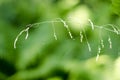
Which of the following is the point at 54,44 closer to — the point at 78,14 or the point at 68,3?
the point at 78,14

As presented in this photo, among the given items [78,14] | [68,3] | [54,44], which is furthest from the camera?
[68,3]

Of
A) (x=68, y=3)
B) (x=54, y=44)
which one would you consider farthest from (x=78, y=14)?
(x=54, y=44)

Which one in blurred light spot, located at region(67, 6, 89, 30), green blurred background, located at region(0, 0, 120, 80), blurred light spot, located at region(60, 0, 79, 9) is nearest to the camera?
green blurred background, located at region(0, 0, 120, 80)

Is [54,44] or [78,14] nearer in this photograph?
[54,44]

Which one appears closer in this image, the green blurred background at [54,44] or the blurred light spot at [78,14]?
the green blurred background at [54,44]

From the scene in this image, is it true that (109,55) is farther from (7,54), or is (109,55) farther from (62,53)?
(7,54)

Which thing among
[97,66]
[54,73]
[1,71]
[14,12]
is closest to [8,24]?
[14,12]

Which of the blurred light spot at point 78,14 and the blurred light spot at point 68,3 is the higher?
the blurred light spot at point 68,3

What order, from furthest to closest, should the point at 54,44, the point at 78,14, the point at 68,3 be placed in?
the point at 68,3, the point at 78,14, the point at 54,44
